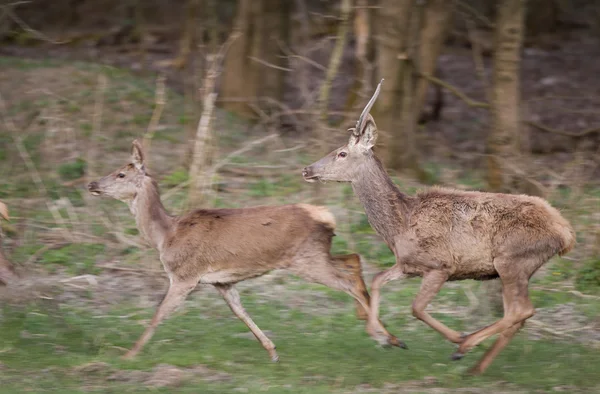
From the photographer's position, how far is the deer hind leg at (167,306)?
8.50 m

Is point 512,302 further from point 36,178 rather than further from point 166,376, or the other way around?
point 36,178

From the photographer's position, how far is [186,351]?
8.64 meters

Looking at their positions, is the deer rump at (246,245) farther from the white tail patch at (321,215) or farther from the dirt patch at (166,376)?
the dirt patch at (166,376)

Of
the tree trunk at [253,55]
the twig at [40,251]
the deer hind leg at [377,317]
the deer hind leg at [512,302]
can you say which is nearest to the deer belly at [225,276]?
the deer hind leg at [377,317]

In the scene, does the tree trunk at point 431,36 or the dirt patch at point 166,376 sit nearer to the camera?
the dirt patch at point 166,376

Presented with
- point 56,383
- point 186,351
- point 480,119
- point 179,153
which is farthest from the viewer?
point 480,119

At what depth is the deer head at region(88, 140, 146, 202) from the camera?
954 centimetres

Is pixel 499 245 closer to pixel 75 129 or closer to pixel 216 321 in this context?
pixel 216 321

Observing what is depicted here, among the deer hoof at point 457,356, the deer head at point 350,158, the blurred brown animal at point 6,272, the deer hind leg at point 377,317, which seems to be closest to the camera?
the deer hoof at point 457,356

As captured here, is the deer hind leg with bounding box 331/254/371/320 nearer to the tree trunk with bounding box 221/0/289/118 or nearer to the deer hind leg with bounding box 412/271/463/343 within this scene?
the deer hind leg with bounding box 412/271/463/343

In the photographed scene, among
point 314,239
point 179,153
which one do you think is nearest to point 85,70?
point 179,153

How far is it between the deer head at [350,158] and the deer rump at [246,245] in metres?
0.38

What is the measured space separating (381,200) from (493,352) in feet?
5.45

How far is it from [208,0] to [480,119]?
6.63m
